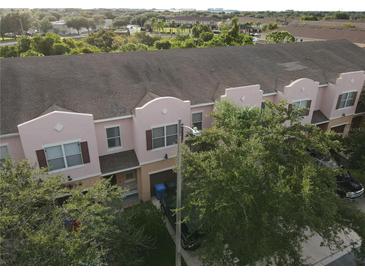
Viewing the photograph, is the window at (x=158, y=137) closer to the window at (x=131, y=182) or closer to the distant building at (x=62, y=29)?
the window at (x=131, y=182)

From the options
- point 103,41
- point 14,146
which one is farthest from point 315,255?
point 103,41

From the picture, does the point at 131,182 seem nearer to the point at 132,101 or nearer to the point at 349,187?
the point at 132,101

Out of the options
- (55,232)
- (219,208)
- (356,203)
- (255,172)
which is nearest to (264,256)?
(219,208)

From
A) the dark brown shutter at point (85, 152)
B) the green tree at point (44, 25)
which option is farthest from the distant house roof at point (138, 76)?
the green tree at point (44, 25)

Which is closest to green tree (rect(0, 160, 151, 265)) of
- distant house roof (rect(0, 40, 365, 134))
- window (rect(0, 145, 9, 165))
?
window (rect(0, 145, 9, 165))

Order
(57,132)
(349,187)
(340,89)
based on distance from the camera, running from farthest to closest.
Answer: (340,89)
(349,187)
(57,132)
